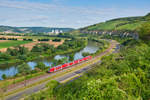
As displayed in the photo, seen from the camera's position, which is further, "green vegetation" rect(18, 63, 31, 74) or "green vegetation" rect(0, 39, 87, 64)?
"green vegetation" rect(0, 39, 87, 64)

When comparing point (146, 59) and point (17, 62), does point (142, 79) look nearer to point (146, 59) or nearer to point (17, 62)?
point (146, 59)

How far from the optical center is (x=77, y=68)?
158ft

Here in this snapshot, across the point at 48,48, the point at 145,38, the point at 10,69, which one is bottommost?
the point at 10,69

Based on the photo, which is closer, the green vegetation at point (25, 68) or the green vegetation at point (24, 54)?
the green vegetation at point (25, 68)

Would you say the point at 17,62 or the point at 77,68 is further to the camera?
the point at 17,62

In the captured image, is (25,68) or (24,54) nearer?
(25,68)

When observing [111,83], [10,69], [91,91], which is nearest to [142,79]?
[111,83]

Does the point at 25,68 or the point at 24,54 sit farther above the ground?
the point at 24,54

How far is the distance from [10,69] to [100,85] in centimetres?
5113

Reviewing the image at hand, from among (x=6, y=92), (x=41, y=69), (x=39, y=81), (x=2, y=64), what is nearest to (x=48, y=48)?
(x=2, y=64)

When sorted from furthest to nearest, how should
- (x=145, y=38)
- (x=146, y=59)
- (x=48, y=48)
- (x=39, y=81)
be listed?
(x=48, y=48) → (x=145, y=38) → (x=39, y=81) → (x=146, y=59)

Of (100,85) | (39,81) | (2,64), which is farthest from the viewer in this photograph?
(2,64)

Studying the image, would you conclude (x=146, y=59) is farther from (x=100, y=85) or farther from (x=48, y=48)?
(x=48, y=48)

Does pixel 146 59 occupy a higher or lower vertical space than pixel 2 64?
higher
